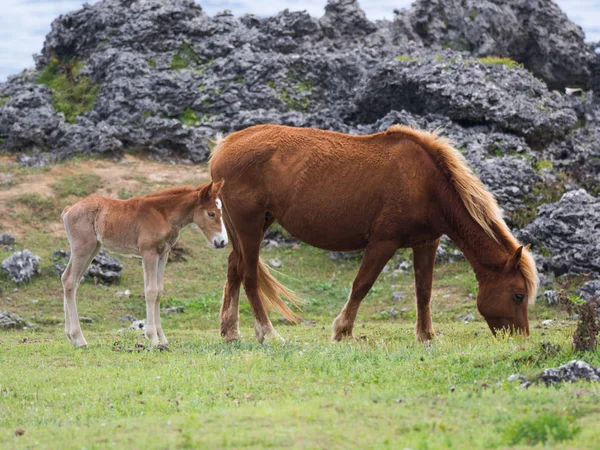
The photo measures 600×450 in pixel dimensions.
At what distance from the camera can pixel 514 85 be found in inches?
1021

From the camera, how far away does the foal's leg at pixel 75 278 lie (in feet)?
39.6

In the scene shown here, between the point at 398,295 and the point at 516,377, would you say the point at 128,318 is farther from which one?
the point at 516,377

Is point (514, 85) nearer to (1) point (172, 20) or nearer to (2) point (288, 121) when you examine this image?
(2) point (288, 121)

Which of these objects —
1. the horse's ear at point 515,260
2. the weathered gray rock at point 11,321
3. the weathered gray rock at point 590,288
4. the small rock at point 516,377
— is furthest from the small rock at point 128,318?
the small rock at point 516,377

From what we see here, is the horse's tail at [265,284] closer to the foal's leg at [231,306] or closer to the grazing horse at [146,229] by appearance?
the foal's leg at [231,306]

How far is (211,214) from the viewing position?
463 inches

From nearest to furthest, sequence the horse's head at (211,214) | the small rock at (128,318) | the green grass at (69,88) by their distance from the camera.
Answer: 1. the horse's head at (211,214)
2. the small rock at (128,318)
3. the green grass at (69,88)

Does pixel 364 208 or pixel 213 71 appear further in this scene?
pixel 213 71

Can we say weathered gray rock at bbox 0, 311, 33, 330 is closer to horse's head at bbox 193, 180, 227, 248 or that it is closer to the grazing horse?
the grazing horse

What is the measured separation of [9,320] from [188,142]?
14100mm

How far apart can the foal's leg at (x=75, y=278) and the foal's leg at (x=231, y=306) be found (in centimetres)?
208

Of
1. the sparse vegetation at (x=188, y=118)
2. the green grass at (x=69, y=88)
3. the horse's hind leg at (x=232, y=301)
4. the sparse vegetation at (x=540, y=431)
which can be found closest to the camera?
the sparse vegetation at (x=540, y=431)

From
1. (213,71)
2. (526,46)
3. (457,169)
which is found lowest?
(457,169)

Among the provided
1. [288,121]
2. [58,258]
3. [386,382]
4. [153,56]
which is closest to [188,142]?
[288,121]
